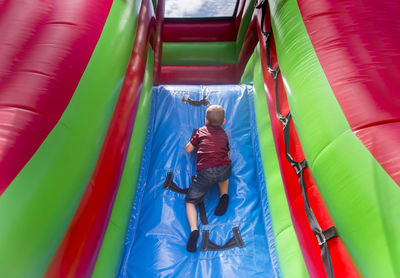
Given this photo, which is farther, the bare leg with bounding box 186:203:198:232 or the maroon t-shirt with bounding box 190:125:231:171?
the maroon t-shirt with bounding box 190:125:231:171

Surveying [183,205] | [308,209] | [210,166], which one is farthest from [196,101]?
[308,209]

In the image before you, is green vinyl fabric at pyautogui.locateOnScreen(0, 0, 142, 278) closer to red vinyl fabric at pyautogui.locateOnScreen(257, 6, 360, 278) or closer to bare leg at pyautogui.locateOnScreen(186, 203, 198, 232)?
bare leg at pyautogui.locateOnScreen(186, 203, 198, 232)

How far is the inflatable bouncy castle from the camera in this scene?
0.75 metres

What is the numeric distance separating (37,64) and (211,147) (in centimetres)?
96

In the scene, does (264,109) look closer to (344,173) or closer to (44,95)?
(344,173)

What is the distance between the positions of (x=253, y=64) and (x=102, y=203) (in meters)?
1.54

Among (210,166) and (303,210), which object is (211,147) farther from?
(303,210)

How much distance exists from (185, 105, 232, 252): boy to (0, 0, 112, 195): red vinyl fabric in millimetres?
807

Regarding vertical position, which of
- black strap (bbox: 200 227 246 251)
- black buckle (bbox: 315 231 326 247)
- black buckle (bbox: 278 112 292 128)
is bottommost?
black buckle (bbox: 315 231 326 247)

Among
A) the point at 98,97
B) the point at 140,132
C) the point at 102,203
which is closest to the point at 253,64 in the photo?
the point at 140,132

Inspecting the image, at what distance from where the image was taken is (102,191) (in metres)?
1.11

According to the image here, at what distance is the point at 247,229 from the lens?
1412mm

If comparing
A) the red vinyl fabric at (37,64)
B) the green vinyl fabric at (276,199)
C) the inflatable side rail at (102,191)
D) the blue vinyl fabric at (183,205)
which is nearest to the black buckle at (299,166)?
the green vinyl fabric at (276,199)

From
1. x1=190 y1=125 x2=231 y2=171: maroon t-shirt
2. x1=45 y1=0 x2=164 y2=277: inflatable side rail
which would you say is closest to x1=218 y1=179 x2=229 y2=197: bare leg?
x1=190 y1=125 x2=231 y2=171: maroon t-shirt
